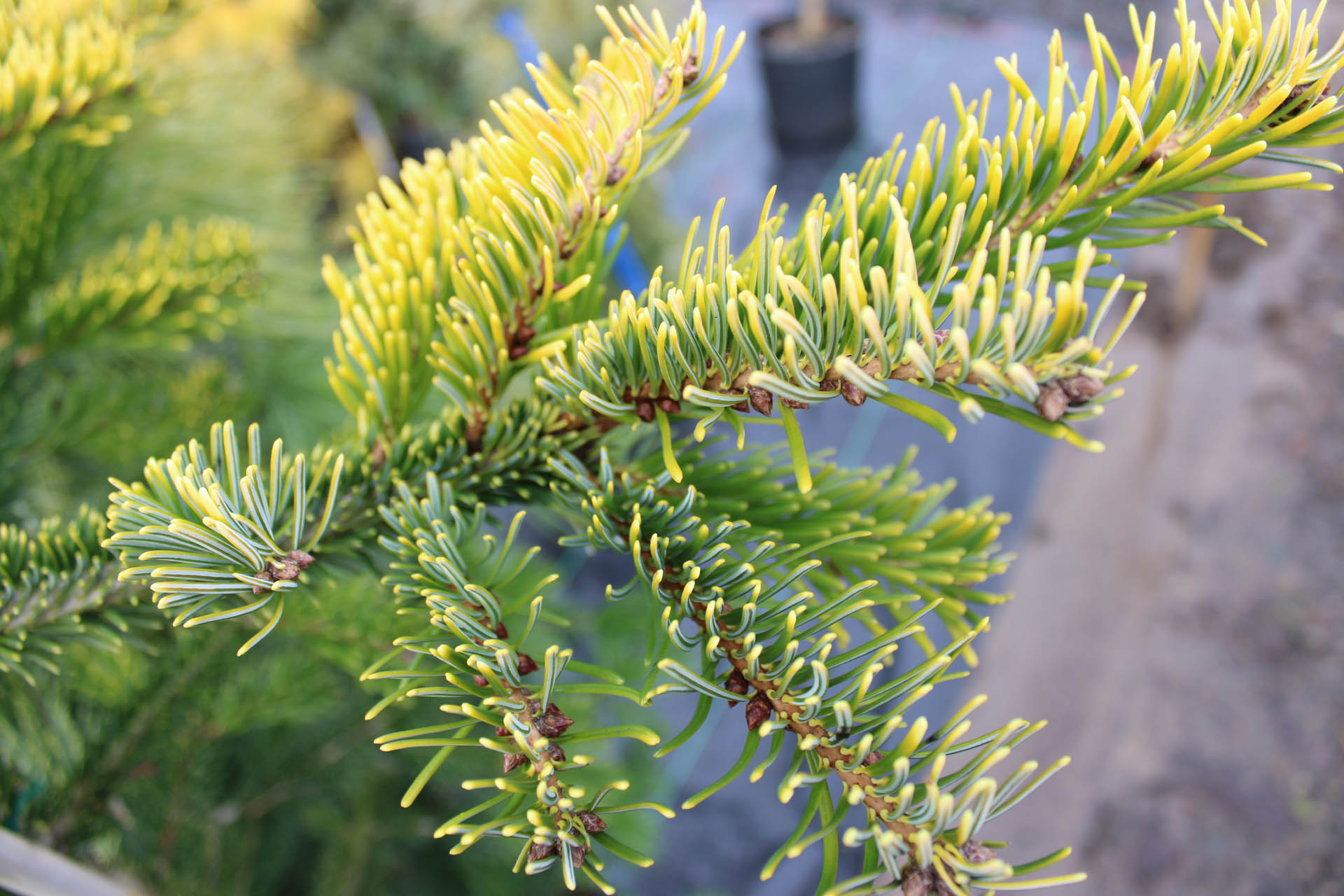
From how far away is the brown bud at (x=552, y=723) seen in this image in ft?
0.70

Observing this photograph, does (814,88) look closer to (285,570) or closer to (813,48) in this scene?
(813,48)

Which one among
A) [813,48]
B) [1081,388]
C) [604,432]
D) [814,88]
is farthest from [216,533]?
[813,48]

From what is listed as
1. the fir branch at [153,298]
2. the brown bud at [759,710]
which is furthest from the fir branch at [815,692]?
the fir branch at [153,298]

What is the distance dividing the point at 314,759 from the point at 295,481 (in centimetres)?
32

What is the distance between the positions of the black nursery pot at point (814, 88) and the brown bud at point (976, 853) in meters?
1.95

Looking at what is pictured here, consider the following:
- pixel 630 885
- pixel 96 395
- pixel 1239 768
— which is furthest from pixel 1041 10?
pixel 96 395

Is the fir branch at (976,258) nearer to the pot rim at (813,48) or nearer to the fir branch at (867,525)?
the fir branch at (867,525)

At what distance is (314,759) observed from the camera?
469 millimetres

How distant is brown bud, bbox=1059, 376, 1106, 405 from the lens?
6.9 inches

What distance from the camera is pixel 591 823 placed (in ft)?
0.69

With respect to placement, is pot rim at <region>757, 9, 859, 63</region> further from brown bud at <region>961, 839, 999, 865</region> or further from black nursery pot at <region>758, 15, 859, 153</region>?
brown bud at <region>961, 839, 999, 865</region>

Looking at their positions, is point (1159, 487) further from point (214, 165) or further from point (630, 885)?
point (214, 165)

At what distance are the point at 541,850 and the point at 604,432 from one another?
0.43ft

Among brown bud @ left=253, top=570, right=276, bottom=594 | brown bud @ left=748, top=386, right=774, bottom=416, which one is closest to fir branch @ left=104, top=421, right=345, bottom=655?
brown bud @ left=253, top=570, right=276, bottom=594
